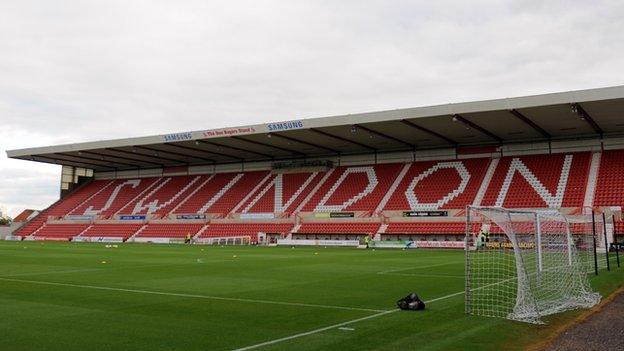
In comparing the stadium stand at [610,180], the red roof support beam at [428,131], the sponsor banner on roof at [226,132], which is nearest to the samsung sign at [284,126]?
the sponsor banner on roof at [226,132]

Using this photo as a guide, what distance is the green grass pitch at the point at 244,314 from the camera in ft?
25.0

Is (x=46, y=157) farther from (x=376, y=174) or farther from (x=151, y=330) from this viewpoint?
(x=151, y=330)

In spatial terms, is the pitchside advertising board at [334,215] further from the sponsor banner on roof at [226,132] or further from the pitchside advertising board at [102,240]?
the pitchside advertising board at [102,240]

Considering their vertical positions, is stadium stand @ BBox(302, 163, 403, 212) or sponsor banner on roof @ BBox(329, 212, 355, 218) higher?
stadium stand @ BBox(302, 163, 403, 212)

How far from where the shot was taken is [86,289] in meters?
13.5

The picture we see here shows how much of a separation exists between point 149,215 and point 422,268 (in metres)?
38.9

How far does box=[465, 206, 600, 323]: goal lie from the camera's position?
9938 millimetres

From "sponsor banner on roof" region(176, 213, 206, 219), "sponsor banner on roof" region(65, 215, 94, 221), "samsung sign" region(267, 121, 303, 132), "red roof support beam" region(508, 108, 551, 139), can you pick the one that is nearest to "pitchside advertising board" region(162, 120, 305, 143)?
"samsung sign" region(267, 121, 303, 132)

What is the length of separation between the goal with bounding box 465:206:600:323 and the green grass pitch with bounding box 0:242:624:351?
501mm

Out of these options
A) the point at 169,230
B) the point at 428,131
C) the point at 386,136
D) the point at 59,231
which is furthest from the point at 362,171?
the point at 59,231

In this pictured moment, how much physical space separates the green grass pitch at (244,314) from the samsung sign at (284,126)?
21948mm

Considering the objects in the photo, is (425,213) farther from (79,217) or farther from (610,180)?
(79,217)

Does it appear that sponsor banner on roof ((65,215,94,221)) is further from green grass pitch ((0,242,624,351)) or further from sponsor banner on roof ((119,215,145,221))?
green grass pitch ((0,242,624,351))

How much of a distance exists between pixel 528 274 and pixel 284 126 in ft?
91.8
